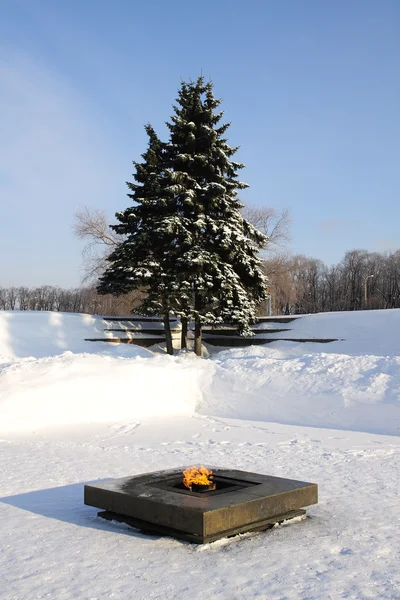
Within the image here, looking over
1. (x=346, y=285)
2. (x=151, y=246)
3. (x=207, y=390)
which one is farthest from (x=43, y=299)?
(x=207, y=390)

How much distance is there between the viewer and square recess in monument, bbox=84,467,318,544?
491 centimetres

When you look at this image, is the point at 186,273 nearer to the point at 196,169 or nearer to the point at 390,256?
the point at 196,169

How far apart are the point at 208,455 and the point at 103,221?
2287 centimetres

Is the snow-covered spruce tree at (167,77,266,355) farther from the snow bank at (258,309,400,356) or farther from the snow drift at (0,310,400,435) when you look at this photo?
the snow drift at (0,310,400,435)

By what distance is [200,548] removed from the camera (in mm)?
4836

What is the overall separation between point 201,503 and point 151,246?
771 inches

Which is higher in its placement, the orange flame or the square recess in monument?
the orange flame

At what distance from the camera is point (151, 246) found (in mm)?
24156

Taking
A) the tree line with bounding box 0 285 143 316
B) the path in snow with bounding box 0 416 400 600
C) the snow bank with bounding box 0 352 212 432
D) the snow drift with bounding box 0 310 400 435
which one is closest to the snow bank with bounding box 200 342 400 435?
the snow drift with bounding box 0 310 400 435

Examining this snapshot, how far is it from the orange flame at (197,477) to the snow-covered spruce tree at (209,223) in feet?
53.8

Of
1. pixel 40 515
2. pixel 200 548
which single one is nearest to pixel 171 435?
pixel 40 515

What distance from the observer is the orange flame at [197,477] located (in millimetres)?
5676

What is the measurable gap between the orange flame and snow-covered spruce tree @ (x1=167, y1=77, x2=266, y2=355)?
645 inches

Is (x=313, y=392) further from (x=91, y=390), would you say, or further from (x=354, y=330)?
(x=354, y=330)
